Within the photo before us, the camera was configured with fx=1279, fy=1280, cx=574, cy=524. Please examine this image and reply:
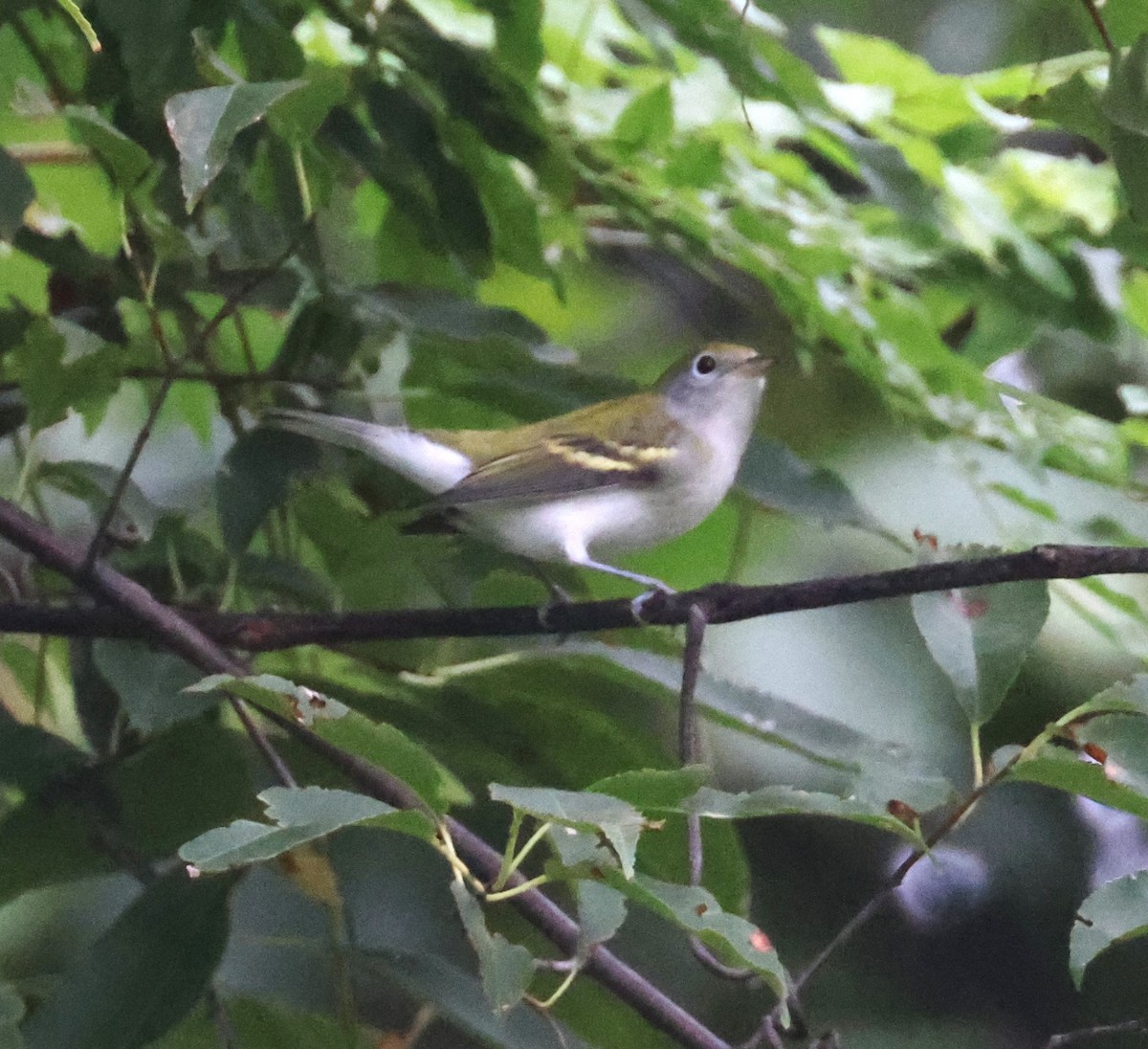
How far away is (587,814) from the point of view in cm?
40

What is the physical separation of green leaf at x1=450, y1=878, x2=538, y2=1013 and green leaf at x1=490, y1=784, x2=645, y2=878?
0.05 meters

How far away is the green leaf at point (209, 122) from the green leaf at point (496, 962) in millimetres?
286

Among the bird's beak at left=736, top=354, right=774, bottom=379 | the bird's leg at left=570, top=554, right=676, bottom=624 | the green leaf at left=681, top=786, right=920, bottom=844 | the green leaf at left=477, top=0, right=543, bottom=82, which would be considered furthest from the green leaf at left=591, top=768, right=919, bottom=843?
the bird's beak at left=736, top=354, right=774, bottom=379

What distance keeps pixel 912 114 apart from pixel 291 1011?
0.80 meters

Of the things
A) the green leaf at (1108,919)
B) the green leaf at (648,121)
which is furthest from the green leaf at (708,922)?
the green leaf at (648,121)

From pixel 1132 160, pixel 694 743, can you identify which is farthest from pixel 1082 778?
pixel 1132 160

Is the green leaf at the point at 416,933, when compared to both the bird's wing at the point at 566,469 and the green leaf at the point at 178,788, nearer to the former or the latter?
the green leaf at the point at 178,788

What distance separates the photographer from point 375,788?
25.9 inches

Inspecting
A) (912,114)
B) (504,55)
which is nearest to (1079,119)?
(504,55)

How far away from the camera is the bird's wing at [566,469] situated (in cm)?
109

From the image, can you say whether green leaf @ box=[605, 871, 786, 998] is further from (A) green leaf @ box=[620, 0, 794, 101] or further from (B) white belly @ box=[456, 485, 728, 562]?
(B) white belly @ box=[456, 485, 728, 562]

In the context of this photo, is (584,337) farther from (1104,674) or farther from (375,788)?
(375,788)

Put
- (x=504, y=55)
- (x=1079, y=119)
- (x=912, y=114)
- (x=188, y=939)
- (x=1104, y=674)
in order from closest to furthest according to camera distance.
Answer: (x=1079, y=119)
(x=188, y=939)
(x=504, y=55)
(x=912, y=114)
(x=1104, y=674)

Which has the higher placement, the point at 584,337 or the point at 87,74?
the point at 87,74
